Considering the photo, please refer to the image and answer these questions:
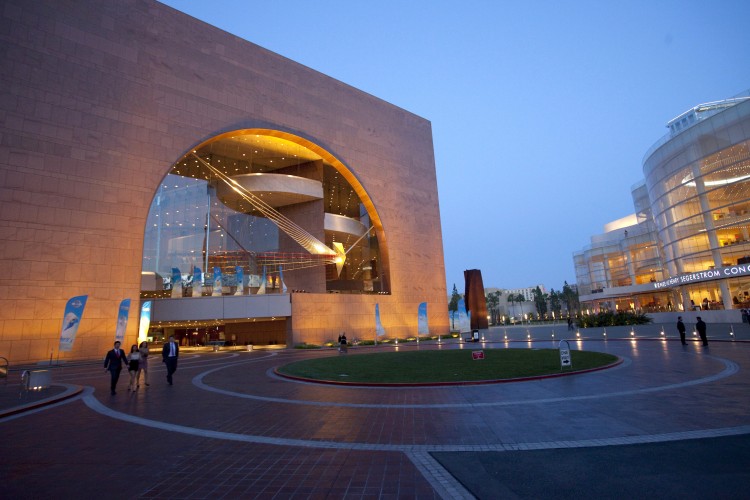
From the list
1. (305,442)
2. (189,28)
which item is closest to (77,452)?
(305,442)

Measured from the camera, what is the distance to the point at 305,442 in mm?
7105

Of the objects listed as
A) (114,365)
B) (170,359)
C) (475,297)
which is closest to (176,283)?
(170,359)

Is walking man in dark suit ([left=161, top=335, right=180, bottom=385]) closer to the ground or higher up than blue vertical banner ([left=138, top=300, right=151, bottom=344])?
closer to the ground

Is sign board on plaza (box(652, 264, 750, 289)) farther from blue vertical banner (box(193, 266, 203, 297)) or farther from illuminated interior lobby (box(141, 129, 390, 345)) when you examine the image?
blue vertical banner (box(193, 266, 203, 297))

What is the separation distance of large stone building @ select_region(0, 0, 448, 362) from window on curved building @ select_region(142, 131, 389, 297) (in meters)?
0.18

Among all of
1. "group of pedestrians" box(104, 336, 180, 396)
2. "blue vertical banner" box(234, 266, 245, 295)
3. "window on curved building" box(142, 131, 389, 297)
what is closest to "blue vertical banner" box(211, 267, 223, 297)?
"window on curved building" box(142, 131, 389, 297)

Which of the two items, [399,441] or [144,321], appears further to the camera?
[144,321]

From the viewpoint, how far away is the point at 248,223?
48.2 metres

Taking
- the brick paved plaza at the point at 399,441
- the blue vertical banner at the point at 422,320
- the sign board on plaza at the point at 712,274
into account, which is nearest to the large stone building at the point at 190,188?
the blue vertical banner at the point at 422,320

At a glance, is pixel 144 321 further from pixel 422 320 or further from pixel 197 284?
pixel 422 320

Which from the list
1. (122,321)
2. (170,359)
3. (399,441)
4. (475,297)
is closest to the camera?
(399,441)

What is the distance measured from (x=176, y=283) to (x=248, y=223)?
505 inches

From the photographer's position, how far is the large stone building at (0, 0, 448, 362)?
85.1 feet

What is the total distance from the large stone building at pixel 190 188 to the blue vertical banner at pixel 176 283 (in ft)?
0.45
